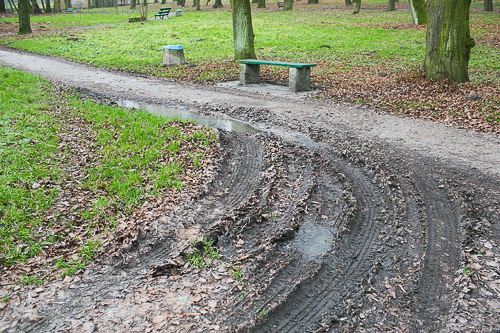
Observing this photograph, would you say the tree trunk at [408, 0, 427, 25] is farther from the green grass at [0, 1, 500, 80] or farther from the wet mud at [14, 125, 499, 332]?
the wet mud at [14, 125, 499, 332]

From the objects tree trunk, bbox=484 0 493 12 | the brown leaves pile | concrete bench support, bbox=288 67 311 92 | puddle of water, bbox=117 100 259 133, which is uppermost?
tree trunk, bbox=484 0 493 12

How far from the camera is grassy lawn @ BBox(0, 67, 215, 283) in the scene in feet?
13.1

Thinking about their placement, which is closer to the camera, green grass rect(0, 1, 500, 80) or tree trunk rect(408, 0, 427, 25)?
green grass rect(0, 1, 500, 80)

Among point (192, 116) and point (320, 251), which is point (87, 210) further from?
point (192, 116)

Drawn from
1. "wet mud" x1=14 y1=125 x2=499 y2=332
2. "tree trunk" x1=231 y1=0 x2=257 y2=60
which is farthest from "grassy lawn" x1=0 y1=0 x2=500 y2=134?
"wet mud" x1=14 y1=125 x2=499 y2=332

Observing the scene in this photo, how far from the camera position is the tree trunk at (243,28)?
44.3 feet

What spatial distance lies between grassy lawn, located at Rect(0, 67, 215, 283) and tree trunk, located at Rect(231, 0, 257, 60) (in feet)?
21.0

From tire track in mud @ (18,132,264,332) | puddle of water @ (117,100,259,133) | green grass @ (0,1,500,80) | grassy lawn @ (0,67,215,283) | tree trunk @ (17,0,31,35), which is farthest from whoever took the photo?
tree trunk @ (17,0,31,35)

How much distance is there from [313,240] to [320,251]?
0.22m

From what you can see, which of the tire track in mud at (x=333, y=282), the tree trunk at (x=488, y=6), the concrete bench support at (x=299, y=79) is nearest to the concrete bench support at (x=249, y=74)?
the concrete bench support at (x=299, y=79)

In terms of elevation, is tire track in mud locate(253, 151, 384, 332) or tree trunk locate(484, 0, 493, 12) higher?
tree trunk locate(484, 0, 493, 12)

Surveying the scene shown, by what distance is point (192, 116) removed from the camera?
28.4 feet

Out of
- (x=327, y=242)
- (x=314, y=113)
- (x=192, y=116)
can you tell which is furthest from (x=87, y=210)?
(x=314, y=113)

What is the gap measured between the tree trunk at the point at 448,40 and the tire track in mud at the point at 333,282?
6.84m
